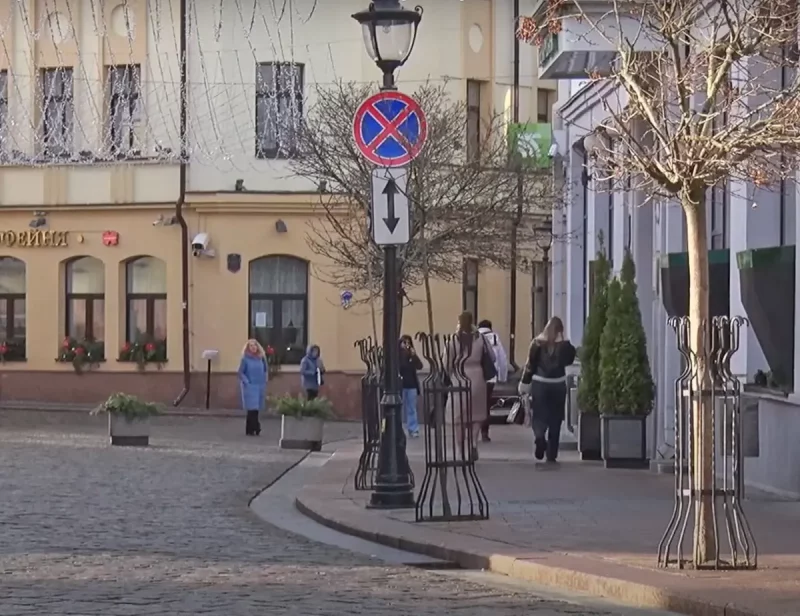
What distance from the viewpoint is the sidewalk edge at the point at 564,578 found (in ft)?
30.6

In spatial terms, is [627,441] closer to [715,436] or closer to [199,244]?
[715,436]

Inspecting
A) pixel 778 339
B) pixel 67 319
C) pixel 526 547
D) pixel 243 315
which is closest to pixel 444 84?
pixel 243 315

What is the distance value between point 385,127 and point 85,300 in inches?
957

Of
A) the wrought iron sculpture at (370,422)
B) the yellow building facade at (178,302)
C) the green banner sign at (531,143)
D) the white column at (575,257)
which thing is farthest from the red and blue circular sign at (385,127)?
the yellow building facade at (178,302)

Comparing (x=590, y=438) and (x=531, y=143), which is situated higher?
(x=531, y=143)

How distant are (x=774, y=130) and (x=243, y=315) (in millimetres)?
27379

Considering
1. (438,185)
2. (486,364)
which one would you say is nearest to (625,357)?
(486,364)

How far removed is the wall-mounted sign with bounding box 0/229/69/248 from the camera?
3794 centimetres

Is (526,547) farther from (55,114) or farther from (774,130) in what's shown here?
(55,114)

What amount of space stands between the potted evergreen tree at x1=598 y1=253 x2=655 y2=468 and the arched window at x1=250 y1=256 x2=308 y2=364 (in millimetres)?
18367

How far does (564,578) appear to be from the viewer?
34.6 ft

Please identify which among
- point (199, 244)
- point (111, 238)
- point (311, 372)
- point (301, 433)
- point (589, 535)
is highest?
point (111, 238)

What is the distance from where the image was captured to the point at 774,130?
10312mm

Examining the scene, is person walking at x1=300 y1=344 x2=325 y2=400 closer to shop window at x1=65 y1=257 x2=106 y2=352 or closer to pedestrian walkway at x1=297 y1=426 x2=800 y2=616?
shop window at x1=65 y1=257 x2=106 y2=352
